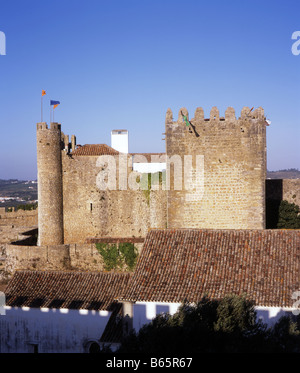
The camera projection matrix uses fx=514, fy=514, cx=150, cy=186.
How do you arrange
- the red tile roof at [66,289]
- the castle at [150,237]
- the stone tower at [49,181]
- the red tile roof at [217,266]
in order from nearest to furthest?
the red tile roof at [217,266] → the castle at [150,237] → the red tile roof at [66,289] → the stone tower at [49,181]

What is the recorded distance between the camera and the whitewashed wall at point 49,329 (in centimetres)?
1545

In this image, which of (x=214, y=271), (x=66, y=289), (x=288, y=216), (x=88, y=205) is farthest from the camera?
(x=288, y=216)

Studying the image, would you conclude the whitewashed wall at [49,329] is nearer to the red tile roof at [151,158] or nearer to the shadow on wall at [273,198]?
the shadow on wall at [273,198]

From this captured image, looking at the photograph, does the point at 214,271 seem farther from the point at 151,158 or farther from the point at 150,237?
the point at 151,158

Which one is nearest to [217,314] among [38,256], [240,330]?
[240,330]

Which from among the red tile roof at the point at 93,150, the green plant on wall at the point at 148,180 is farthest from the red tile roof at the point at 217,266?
the red tile roof at the point at 93,150

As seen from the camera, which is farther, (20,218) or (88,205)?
(20,218)

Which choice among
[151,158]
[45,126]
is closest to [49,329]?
[45,126]

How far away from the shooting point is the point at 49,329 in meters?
15.8

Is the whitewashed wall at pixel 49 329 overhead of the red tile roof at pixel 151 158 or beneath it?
beneath

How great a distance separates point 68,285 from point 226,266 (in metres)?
5.99

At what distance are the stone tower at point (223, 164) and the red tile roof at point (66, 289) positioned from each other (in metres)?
3.79

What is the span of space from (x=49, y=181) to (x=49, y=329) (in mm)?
8819
